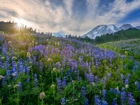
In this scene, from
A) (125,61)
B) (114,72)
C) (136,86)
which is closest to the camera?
(136,86)

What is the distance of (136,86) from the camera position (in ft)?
16.0

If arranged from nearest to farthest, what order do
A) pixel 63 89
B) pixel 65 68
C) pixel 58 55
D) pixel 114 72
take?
pixel 63 89
pixel 65 68
pixel 114 72
pixel 58 55

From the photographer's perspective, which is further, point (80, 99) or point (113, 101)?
point (113, 101)

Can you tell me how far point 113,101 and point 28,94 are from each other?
177cm

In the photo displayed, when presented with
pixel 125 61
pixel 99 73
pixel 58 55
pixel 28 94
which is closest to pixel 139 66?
pixel 125 61

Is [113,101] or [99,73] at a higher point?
[99,73]

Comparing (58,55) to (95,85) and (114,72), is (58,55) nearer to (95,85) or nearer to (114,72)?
(114,72)

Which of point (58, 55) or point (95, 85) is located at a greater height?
point (58, 55)

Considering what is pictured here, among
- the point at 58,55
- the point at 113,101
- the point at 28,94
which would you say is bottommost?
the point at 113,101

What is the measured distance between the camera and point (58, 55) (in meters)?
6.28

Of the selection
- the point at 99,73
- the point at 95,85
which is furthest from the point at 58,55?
the point at 95,85

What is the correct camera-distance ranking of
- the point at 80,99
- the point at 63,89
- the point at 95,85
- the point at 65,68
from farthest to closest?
the point at 65,68 → the point at 95,85 → the point at 63,89 → the point at 80,99

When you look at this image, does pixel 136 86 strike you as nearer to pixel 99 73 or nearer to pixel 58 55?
pixel 99 73

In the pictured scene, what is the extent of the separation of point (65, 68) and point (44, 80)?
0.99m
